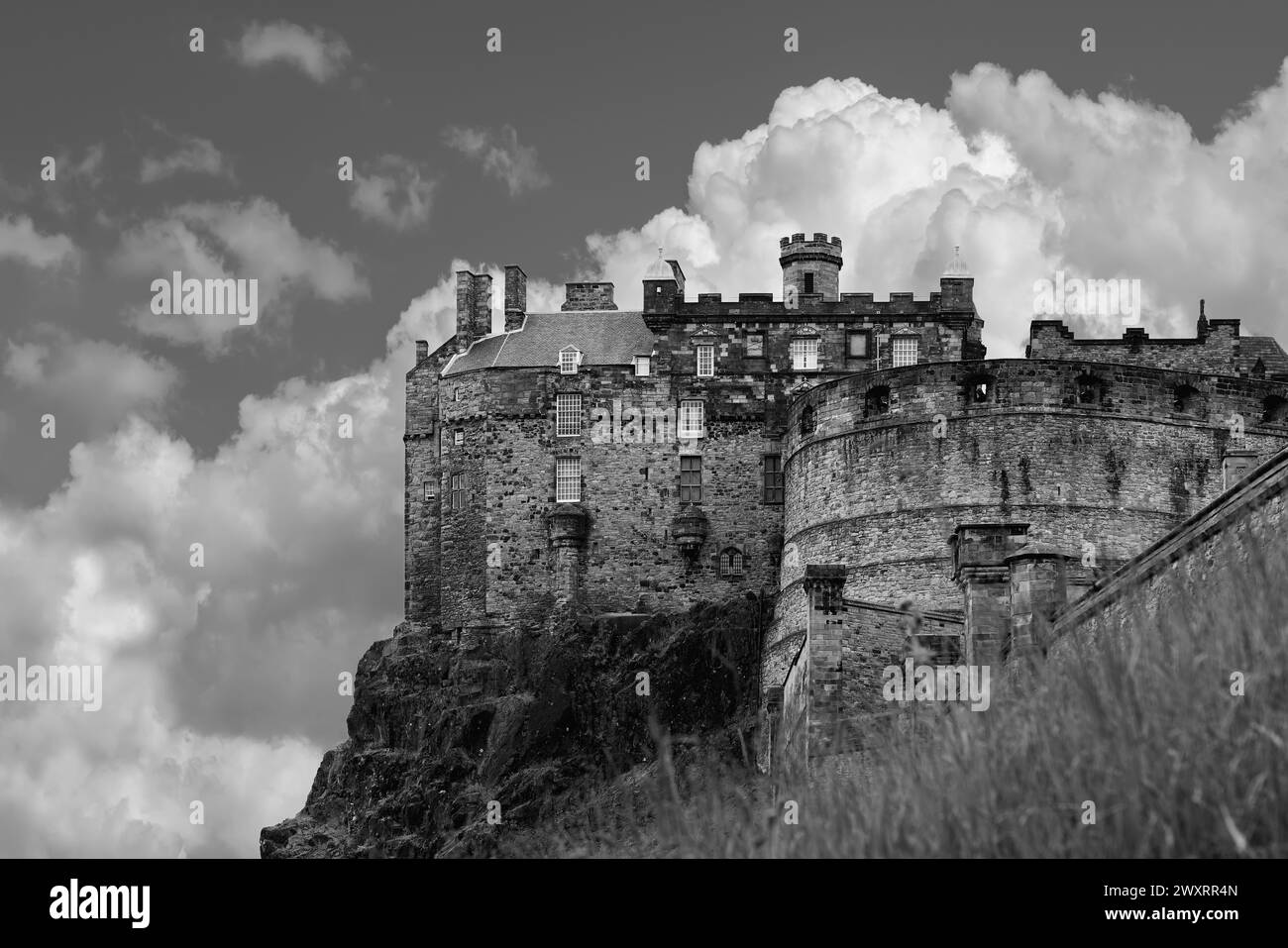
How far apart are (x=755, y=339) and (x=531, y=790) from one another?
1409 cm

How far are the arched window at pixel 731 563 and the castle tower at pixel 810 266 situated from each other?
8.10m

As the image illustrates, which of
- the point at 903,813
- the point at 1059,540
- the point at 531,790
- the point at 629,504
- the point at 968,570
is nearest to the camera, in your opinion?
the point at 903,813

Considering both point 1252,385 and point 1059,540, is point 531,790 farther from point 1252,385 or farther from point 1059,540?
point 1252,385

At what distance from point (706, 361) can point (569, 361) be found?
382cm

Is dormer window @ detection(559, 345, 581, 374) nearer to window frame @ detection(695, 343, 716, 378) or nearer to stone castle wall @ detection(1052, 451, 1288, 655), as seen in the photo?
window frame @ detection(695, 343, 716, 378)

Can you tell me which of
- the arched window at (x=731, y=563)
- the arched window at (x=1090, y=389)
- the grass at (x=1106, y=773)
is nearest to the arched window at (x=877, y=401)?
the arched window at (x=1090, y=389)

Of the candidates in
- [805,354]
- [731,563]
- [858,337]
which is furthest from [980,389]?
[731,563]

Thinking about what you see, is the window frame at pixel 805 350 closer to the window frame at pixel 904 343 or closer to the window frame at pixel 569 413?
the window frame at pixel 904 343

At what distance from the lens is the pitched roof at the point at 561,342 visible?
59.1 m

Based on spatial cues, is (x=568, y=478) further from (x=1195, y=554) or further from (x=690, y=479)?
(x=1195, y=554)

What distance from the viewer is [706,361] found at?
57.6 m
